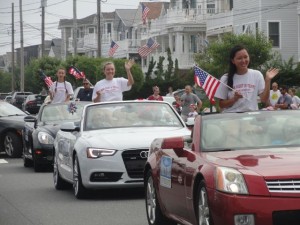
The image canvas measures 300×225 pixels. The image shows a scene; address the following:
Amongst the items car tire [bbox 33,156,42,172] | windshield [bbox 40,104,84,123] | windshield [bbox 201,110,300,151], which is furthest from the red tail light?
car tire [bbox 33,156,42,172]

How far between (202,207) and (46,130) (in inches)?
437

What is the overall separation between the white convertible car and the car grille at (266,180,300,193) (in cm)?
566

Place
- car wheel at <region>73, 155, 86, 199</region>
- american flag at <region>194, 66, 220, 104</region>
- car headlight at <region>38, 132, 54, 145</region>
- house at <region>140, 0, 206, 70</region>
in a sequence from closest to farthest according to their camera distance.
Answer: american flag at <region>194, 66, 220, 104</region>
car wheel at <region>73, 155, 86, 199</region>
car headlight at <region>38, 132, 54, 145</region>
house at <region>140, 0, 206, 70</region>

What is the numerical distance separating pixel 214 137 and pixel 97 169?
4.40 meters

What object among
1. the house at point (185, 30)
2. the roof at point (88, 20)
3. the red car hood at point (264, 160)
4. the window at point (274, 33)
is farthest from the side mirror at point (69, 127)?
the roof at point (88, 20)

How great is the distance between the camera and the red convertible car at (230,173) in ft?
27.5

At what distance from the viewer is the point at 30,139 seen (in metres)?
21.0

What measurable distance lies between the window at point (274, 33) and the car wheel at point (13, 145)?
120ft

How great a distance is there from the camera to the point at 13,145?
25016 mm

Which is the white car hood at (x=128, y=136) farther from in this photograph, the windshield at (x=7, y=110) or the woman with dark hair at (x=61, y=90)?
the windshield at (x=7, y=110)

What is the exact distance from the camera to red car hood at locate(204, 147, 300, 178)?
8.53 meters

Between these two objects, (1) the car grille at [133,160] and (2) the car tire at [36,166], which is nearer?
(1) the car grille at [133,160]

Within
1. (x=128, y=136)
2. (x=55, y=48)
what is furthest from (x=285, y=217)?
(x=55, y=48)

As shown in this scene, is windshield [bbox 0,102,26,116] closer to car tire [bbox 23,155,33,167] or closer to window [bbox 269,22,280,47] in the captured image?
car tire [bbox 23,155,33,167]
